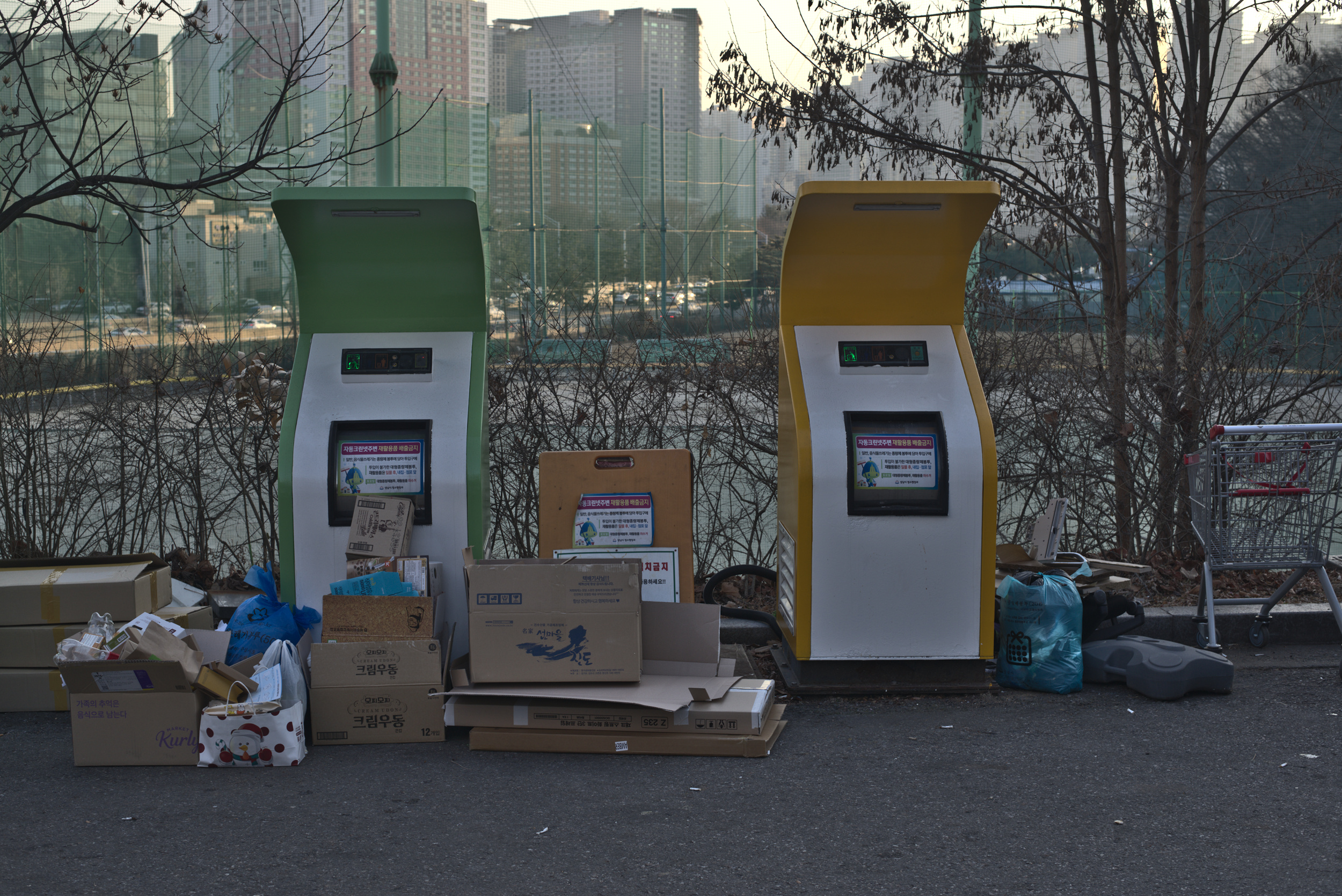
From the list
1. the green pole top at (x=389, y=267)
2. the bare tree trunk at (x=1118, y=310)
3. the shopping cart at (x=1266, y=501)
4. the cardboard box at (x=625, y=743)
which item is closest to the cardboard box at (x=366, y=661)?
the cardboard box at (x=625, y=743)

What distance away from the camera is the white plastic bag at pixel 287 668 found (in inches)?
157

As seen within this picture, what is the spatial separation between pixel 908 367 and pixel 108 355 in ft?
15.4

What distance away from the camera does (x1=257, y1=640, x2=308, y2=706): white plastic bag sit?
3990 mm

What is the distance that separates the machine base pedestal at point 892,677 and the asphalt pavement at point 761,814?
0.19m

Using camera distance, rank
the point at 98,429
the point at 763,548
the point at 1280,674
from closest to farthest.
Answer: the point at 1280,674 < the point at 98,429 < the point at 763,548

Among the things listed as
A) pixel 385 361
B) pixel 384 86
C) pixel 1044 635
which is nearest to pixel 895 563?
pixel 1044 635

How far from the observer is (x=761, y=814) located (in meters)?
3.41

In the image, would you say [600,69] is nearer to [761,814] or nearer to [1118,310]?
[1118,310]

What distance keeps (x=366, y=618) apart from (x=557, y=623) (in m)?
0.75

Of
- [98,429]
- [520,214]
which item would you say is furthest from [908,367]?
[520,214]

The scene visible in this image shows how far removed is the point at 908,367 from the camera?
4688mm

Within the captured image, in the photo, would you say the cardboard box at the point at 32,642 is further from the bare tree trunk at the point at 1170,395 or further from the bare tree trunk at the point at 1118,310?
the bare tree trunk at the point at 1170,395

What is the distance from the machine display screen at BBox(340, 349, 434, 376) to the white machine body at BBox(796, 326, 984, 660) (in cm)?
170

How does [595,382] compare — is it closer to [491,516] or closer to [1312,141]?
[491,516]
